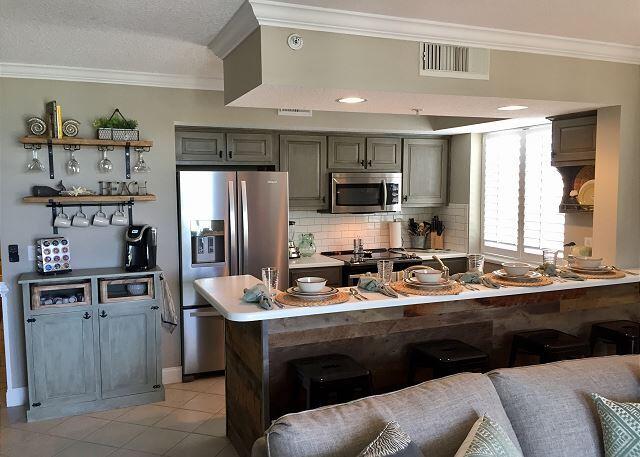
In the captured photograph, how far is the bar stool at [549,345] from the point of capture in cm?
316

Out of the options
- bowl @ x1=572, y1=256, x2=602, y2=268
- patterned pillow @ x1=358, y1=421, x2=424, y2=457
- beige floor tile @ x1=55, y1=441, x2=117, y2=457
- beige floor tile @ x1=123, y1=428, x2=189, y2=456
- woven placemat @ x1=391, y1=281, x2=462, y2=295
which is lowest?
beige floor tile @ x1=55, y1=441, x2=117, y2=457

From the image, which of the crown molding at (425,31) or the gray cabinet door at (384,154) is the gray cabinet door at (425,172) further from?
the crown molding at (425,31)

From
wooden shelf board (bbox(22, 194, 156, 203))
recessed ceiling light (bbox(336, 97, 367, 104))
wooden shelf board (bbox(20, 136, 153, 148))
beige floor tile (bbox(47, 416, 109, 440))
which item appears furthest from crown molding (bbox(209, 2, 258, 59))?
beige floor tile (bbox(47, 416, 109, 440))

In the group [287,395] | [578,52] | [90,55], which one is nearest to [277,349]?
[287,395]

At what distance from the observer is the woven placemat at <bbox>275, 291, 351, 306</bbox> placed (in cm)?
280

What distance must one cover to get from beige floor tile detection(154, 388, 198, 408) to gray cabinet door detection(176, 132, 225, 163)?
1952 mm

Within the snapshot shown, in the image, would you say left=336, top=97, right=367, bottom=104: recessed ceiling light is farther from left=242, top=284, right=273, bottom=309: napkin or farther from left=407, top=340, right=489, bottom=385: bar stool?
left=407, top=340, right=489, bottom=385: bar stool

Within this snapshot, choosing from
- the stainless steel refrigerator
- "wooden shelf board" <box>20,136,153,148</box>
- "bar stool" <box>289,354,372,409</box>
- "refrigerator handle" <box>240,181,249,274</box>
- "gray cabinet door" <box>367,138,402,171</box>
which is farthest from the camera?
"gray cabinet door" <box>367,138,402,171</box>

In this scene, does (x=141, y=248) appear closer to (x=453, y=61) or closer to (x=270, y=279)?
(x=270, y=279)

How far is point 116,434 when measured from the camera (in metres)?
3.62

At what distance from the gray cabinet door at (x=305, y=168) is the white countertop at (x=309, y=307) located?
1795mm

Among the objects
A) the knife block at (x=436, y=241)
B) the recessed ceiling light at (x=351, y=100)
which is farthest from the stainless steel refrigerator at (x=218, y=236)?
the knife block at (x=436, y=241)

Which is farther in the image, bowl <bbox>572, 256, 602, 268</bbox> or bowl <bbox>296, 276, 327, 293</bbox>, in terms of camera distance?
bowl <bbox>572, 256, 602, 268</bbox>

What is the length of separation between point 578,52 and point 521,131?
5.48 ft
